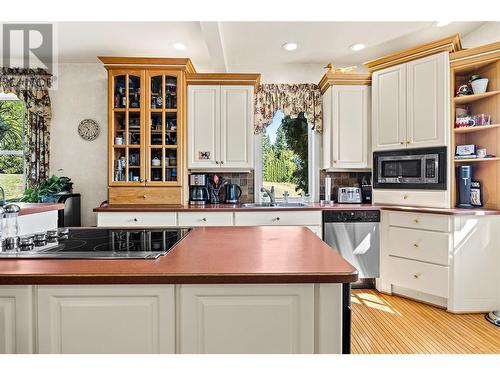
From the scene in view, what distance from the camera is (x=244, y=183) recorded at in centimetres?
369

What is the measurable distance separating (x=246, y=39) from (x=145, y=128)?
1.41 metres

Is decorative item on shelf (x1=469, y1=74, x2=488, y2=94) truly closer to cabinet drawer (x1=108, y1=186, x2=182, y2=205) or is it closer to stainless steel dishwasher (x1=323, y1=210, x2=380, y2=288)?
stainless steel dishwasher (x1=323, y1=210, x2=380, y2=288)

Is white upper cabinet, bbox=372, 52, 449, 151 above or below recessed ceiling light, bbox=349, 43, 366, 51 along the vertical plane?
below

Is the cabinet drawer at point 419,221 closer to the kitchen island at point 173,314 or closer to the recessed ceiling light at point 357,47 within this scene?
the recessed ceiling light at point 357,47

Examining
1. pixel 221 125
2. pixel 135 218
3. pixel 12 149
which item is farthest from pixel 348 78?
pixel 12 149

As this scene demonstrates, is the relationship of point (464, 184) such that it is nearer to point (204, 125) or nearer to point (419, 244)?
point (419, 244)

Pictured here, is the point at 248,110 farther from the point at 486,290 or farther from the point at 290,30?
the point at 486,290

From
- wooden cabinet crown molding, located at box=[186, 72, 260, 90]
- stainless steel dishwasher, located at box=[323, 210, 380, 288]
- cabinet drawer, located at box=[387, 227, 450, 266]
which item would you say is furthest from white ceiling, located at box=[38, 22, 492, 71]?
cabinet drawer, located at box=[387, 227, 450, 266]

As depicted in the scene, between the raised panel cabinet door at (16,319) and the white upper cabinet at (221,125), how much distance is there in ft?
7.93

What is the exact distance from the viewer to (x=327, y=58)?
3.56 meters

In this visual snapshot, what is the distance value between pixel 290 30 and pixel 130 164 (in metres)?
2.15

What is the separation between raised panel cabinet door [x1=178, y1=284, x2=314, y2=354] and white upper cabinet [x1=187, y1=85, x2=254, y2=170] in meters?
2.39

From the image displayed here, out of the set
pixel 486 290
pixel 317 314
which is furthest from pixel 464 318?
pixel 317 314

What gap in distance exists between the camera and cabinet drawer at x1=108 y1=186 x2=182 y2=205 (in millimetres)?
3170
